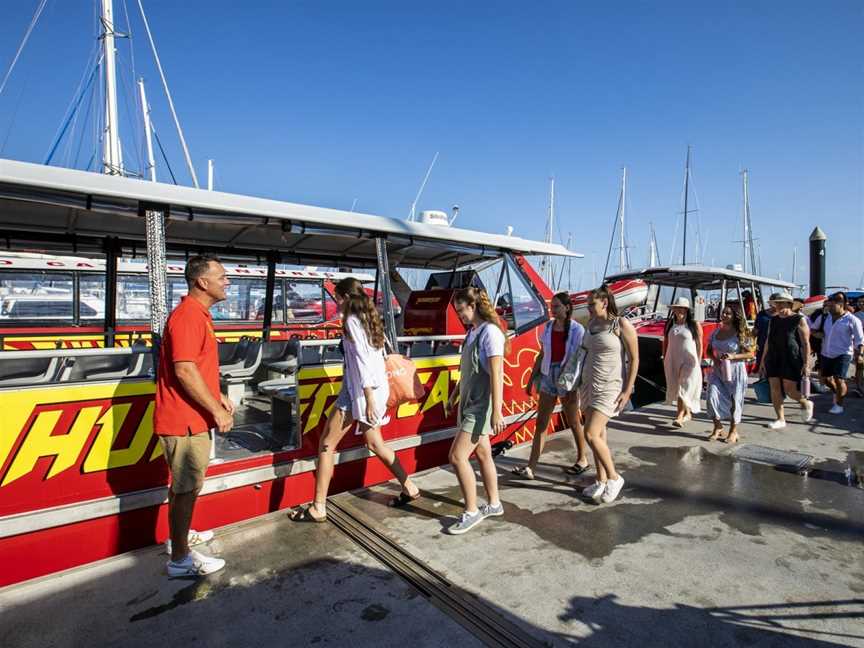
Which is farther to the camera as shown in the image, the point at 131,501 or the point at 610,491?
the point at 610,491

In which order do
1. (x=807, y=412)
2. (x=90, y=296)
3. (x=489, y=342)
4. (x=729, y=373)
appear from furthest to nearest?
(x=90, y=296), (x=807, y=412), (x=729, y=373), (x=489, y=342)

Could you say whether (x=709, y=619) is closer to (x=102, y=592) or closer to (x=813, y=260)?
(x=102, y=592)

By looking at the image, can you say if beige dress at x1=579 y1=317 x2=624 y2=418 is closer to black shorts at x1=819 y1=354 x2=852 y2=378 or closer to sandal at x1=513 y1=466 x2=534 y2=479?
sandal at x1=513 y1=466 x2=534 y2=479

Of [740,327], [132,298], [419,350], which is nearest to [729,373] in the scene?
[740,327]

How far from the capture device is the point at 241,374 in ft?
19.2

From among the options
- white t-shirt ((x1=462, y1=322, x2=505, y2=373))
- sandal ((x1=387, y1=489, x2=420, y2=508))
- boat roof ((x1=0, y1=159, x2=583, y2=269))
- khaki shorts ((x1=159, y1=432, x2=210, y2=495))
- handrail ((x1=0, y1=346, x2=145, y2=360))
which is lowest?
sandal ((x1=387, y1=489, x2=420, y2=508))

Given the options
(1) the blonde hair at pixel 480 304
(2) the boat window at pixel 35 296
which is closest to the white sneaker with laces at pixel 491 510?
(1) the blonde hair at pixel 480 304

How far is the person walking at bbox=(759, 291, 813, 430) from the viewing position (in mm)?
6219

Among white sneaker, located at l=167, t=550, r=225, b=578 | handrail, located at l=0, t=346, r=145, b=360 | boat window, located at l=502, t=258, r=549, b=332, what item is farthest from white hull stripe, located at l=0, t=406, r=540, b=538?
boat window, located at l=502, t=258, r=549, b=332

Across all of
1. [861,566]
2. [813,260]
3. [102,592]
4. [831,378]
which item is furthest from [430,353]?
[813,260]

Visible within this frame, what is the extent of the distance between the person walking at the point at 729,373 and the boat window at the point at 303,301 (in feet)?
24.0

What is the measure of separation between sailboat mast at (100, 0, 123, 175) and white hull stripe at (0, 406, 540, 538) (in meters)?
11.9

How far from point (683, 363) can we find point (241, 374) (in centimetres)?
552

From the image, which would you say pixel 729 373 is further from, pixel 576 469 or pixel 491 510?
pixel 491 510
